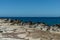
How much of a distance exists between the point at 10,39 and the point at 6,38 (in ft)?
1.10

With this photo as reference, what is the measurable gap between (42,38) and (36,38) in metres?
0.37

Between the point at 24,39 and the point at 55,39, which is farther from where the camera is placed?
the point at 55,39

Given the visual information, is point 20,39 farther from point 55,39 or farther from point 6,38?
point 55,39

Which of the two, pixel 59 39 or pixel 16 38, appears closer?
pixel 16 38

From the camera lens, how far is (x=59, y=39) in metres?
13.9

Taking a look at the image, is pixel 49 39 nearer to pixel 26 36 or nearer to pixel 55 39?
pixel 55 39

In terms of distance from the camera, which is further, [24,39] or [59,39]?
[59,39]

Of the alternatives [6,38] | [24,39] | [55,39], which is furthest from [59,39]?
[6,38]

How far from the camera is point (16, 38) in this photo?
42.7ft

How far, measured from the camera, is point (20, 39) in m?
12.8

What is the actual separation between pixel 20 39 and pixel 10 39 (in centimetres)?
54

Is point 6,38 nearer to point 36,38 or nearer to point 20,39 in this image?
point 20,39

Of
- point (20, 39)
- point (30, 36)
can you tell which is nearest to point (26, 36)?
point (30, 36)

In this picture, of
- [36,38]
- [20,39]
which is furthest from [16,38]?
[36,38]
